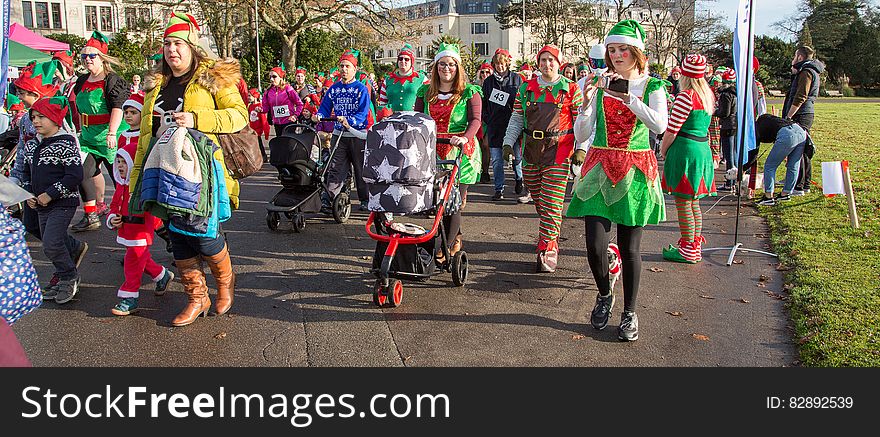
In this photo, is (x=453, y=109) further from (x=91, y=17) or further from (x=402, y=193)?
(x=91, y=17)

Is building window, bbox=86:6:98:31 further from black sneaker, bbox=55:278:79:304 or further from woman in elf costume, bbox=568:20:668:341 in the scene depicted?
woman in elf costume, bbox=568:20:668:341

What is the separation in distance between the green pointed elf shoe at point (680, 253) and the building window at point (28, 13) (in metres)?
80.4

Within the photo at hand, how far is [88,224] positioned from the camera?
343 inches

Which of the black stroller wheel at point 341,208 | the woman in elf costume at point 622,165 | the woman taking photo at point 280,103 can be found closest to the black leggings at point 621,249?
the woman in elf costume at point 622,165

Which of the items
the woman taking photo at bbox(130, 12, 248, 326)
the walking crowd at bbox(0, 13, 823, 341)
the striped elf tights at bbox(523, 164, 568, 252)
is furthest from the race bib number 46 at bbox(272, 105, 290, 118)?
the woman taking photo at bbox(130, 12, 248, 326)

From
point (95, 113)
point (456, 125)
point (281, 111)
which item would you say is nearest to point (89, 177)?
point (95, 113)

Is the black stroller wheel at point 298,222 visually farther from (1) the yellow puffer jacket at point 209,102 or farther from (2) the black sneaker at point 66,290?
(1) the yellow puffer jacket at point 209,102

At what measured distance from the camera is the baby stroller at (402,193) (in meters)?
Result: 5.52

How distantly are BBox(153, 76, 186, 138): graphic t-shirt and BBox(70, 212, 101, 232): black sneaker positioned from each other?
4.10 metres

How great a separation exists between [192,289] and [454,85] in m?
2.86

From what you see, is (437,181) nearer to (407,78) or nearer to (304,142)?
(304,142)

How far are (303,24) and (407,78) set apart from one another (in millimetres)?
26487
